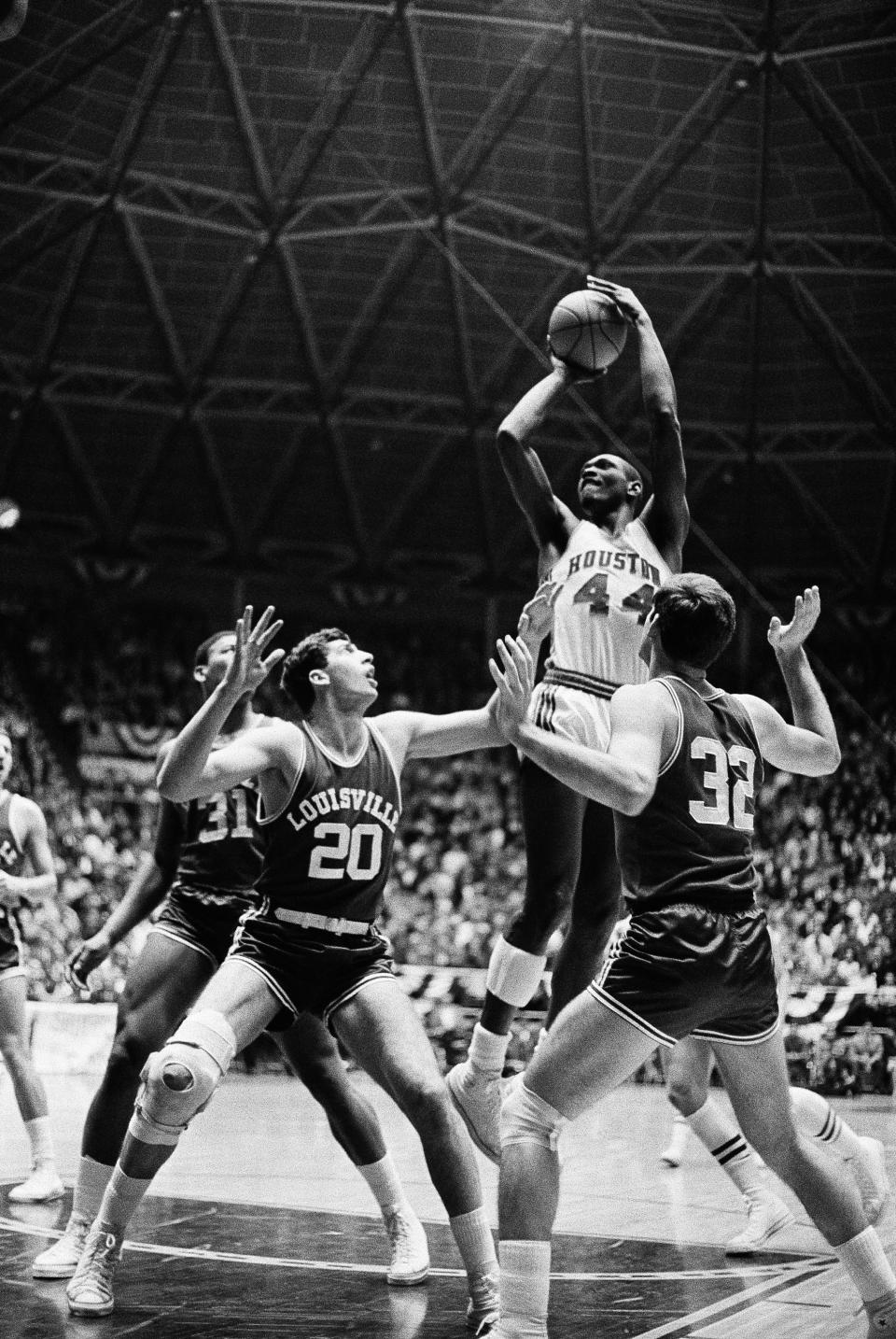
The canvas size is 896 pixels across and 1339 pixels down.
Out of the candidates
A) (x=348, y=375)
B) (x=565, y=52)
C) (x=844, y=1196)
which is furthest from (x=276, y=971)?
(x=348, y=375)

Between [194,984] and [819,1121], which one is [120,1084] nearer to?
[194,984]

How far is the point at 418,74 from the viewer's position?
1641 cm

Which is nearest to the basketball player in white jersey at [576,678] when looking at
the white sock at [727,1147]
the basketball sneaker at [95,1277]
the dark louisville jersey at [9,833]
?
the white sock at [727,1147]

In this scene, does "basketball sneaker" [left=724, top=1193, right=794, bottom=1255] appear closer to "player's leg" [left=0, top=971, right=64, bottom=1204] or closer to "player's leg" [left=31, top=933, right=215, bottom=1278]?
"player's leg" [left=31, top=933, right=215, bottom=1278]

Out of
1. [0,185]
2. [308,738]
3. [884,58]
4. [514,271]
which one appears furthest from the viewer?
[514,271]

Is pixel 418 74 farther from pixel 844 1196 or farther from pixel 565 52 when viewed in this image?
pixel 844 1196

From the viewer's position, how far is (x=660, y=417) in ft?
21.0

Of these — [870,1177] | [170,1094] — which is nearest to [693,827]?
[870,1177]

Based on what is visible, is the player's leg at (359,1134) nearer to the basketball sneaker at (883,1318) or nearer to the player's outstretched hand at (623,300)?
the basketball sneaker at (883,1318)

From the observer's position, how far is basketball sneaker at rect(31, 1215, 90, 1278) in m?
5.65

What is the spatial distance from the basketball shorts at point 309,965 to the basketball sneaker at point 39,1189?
99.3 inches

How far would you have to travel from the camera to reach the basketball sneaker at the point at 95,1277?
5.11 meters

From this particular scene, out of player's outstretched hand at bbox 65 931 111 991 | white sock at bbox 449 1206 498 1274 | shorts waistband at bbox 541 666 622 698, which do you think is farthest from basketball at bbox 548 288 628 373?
white sock at bbox 449 1206 498 1274

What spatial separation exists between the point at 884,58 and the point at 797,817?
9534mm
